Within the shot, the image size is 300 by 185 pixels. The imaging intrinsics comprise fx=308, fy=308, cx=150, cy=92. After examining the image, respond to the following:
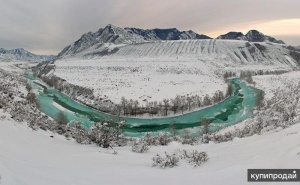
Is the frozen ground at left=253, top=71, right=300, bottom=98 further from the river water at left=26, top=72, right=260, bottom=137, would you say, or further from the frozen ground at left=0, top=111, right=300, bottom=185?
the frozen ground at left=0, top=111, right=300, bottom=185

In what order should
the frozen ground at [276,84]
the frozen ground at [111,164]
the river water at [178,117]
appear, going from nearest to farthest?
1. the frozen ground at [111,164]
2. the river water at [178,117]
3. the frozen ground at [276,84]

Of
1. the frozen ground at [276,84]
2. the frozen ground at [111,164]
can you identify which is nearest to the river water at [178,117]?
the frozen ground at [276,84]

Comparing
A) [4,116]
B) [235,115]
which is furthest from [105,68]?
[4,116]

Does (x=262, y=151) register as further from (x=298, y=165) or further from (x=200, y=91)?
(x=200, y=91)

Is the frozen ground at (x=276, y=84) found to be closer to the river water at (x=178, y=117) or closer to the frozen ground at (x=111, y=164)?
the river water at (x=178, y=117)

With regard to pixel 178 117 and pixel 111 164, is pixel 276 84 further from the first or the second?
pixel 111 164

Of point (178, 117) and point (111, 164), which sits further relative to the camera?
point (178, 117)

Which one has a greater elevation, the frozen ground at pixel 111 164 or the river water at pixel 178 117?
the frozen ground at pixel 111 164

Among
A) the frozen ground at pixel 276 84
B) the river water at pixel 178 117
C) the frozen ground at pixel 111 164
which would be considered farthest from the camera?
the frozen ground at pixel 276 84

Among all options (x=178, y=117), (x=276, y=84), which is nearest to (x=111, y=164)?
(x=178, y=117)
